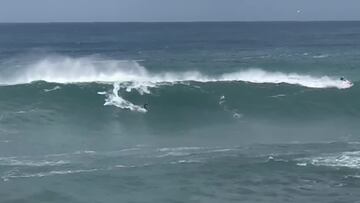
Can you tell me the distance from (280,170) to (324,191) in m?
2.35

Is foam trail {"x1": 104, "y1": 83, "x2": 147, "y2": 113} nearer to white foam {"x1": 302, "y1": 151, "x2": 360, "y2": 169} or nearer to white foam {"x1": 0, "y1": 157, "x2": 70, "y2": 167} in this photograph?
white foam {"x1": 0, "y1": 157, "x2": 70, "y2": 167}

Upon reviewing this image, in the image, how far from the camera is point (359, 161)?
21531 mm

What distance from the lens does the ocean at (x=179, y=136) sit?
62.8ft

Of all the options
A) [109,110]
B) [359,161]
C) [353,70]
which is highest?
[353,70]

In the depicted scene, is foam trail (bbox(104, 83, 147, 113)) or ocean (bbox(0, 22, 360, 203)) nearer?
ocean (bbox(0, 22, 360, 203))

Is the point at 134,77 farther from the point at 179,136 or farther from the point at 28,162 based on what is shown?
the point at 28,162

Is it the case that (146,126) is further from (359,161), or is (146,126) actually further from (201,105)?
(359,161)

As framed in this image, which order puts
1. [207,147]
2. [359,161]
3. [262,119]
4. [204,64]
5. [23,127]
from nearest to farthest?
[359,161], [207,147], [23,127], [262,119], [204,64]

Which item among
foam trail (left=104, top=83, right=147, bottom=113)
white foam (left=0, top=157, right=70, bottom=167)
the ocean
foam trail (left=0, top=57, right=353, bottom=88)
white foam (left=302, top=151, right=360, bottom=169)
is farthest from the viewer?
foam trail (left=0, top=57, right=353, bottom=88)

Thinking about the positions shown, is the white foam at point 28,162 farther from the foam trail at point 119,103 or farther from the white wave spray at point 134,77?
the white wave spray at point 134,77

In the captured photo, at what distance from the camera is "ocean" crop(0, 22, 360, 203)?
62.8 ft

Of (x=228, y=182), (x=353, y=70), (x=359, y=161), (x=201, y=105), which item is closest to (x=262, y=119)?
(x=201, y=105)

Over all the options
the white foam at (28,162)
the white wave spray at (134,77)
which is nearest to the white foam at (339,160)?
the white foam at (28,162)

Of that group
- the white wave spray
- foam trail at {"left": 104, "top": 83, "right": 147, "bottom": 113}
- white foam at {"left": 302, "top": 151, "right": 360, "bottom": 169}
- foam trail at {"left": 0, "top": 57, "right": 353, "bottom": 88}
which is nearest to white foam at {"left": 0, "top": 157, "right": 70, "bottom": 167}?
white foam at {"left": 302, "top": 151, "right": 360, "bottom": 169}
